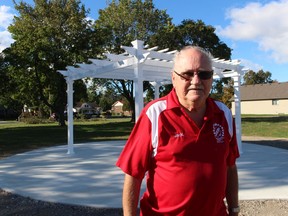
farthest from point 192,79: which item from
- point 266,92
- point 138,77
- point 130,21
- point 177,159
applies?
point 266,92

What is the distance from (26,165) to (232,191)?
26.7 feet

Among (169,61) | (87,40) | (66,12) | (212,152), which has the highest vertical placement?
(66,12)

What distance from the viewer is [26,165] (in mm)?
9352

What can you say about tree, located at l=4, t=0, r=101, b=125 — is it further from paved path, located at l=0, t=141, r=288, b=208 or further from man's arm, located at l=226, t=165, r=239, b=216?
man's arm, located at l=226, t=165, r=239, b=216

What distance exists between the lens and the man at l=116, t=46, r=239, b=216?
1941mm

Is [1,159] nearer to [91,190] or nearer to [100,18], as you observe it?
[91,190]

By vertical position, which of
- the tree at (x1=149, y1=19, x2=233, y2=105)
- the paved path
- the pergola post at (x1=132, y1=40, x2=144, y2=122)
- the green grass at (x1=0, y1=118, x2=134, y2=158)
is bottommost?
the paved path

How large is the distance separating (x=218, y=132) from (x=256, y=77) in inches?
4103

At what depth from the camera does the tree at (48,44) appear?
2705 cm

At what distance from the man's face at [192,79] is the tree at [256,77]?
4024 inches

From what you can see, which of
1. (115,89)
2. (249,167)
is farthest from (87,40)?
(249,167)

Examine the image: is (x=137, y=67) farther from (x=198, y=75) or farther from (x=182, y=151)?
(x=182, y=151)

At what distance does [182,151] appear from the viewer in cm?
192

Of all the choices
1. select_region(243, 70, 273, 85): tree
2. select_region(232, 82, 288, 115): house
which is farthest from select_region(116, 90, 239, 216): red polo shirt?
select_region(243, 70, 273, 85): tree
